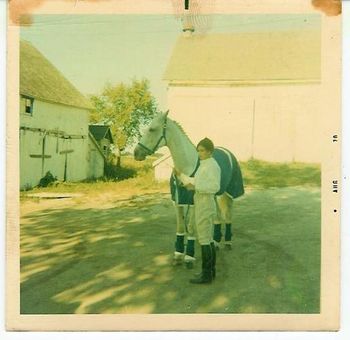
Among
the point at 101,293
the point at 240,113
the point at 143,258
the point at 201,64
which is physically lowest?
the point at 101,293

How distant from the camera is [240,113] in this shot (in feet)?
7.17

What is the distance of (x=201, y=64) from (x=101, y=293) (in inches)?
44.7

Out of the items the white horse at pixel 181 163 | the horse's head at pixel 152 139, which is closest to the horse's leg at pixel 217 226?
the white horse at pixel 181 163

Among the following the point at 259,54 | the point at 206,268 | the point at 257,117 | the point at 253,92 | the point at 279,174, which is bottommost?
the point at 206,268

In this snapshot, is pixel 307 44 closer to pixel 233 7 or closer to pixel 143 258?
pixel 233 7

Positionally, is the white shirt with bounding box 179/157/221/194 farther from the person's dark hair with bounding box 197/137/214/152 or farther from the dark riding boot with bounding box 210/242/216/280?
the dark riding boot with bounding box 210/242/216/280

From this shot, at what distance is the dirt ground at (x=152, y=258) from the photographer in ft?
6.91

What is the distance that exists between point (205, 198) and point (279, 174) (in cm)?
37

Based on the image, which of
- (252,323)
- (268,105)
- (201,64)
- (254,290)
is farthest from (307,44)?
(252,323)

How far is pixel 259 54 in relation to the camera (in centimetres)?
216

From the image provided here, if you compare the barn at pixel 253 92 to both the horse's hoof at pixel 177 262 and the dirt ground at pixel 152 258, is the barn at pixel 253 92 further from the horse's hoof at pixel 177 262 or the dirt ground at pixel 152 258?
the horse's hoof at pixel 177 262

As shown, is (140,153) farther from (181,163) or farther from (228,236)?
(228,236)

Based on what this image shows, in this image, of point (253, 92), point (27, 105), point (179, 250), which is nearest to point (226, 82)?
point (253, 92)

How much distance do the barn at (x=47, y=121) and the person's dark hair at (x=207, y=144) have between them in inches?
18.4
